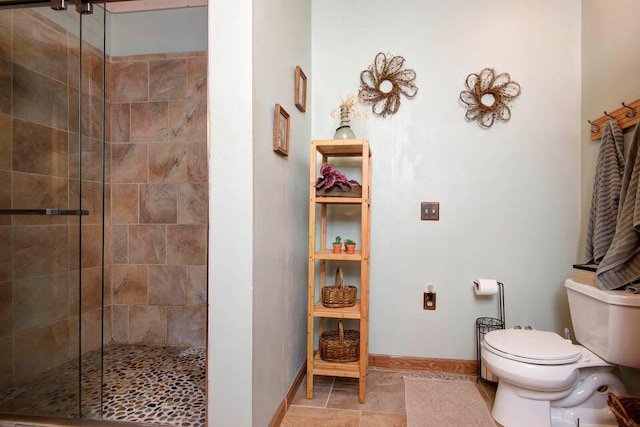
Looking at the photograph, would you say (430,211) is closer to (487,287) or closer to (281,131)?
(487,287)

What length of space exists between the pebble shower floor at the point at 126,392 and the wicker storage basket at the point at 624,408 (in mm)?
1730

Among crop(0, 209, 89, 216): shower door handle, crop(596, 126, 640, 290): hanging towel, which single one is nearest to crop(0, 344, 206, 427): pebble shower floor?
crop(0, 209, 89, 216): shower door handle

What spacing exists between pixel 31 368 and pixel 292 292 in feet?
4.33

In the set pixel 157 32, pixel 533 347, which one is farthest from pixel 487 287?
pixel 157 32

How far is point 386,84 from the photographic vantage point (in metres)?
2.46

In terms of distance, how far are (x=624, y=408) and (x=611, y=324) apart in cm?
36

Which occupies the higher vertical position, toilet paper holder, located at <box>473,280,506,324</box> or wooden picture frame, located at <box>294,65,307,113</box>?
wooden picture frame, located at <box>294,65,307,113</box>

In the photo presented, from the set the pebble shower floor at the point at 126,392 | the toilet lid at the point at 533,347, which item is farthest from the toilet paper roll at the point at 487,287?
the pebble shower floor at the point at 126,392

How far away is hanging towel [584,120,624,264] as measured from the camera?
6.21 feet

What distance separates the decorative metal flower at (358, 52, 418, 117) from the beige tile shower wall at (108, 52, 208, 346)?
1.21m

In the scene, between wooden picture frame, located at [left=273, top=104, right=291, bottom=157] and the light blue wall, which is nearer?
wooden picture frame, located at [left=273, top=104, right=291, bottom=157]

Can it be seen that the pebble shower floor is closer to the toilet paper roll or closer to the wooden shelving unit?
the wooden shelving unit

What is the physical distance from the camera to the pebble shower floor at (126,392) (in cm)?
179

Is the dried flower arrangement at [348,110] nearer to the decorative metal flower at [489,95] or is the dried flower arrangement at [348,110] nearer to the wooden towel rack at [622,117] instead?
the decorative metal flower at [489,95]
